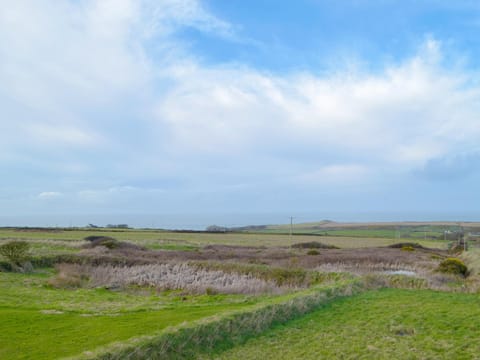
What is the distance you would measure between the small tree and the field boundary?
2031cm

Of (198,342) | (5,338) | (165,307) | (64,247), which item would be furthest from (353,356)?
(64,247)

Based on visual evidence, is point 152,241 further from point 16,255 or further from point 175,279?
point 175,279

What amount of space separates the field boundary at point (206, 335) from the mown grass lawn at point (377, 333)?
352mm

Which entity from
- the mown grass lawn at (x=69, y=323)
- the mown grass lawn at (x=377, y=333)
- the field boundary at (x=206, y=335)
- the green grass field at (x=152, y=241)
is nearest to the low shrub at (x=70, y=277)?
the mown grass lawn at (x=69, y=323)

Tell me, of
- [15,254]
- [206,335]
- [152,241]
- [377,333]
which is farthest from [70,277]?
[152,241]

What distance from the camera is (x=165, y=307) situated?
12648mm

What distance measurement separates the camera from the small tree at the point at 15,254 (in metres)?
24.7

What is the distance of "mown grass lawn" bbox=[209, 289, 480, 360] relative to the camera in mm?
8523

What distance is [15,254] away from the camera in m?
24.9

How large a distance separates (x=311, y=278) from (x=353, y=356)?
1329cm

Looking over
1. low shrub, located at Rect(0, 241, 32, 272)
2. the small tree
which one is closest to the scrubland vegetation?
low shrub, located at Rect(0, 241, 32, 272)

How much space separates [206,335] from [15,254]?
69.6 feet

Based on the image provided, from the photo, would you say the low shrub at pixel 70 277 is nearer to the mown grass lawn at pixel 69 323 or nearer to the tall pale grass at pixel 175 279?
the tall pale grass at pixel 175 279

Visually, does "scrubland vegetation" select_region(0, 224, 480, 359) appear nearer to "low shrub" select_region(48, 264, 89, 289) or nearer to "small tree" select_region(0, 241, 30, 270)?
"low shrub" select_region(48, 264, 89, 289)
